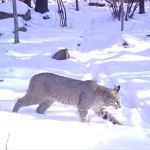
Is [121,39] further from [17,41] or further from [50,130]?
[50,130]

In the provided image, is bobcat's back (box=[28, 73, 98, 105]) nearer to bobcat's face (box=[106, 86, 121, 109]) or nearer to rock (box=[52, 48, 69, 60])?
bobcat's face (box=[106, 86, 121, 109])

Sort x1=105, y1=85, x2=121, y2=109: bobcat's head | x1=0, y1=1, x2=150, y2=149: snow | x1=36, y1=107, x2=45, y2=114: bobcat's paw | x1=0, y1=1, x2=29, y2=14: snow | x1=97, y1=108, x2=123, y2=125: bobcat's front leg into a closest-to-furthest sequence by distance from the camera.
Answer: x1=0, y1=1, x2=150, y2=149: snow
x1=97, y1=108, x2=123, y2=125: bobcat's front leg
x1=105, y1=85, x2=121, y2=109: bobcat's head
x1=36, y1=107, x2=45, y2=114: bobcat's paw
x1=0, y1=1, x2=29, y2=14: snow

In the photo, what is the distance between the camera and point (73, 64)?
6969 mm

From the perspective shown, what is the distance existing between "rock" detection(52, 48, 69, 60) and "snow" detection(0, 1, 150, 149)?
8.4 inches

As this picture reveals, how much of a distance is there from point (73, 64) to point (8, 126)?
4448 mm

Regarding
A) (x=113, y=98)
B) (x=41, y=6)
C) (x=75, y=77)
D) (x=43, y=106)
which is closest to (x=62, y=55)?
(x=75, y=77)

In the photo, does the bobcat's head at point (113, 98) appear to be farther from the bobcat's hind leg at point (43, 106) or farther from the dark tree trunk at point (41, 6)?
the dark tree trunk at point (41, 6)

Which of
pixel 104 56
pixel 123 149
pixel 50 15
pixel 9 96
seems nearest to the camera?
pixel 123 149

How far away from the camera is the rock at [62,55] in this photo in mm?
7574

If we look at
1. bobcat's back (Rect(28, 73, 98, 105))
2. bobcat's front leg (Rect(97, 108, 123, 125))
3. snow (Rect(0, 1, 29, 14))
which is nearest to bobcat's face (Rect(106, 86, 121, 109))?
bobcat's front leg (Rect(97, 108, 123, 125))

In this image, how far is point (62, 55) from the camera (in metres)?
7.63

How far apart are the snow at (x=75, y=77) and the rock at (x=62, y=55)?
21 centimetres

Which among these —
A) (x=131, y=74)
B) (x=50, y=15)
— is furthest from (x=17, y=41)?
(x=50, y=15)

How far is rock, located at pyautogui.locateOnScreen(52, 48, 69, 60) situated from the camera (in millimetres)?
7574
